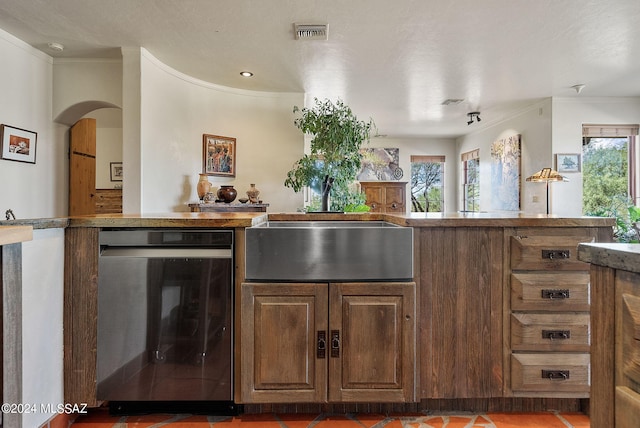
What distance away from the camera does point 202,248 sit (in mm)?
1548

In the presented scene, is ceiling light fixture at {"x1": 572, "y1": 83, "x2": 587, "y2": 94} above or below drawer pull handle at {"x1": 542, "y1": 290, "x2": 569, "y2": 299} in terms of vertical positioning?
above

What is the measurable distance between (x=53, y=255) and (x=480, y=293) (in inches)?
71.7

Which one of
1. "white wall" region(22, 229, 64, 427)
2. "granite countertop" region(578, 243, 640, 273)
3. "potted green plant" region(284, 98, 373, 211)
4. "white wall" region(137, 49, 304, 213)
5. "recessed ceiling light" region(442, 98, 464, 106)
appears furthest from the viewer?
"recessed ceiling light" region(442, 98, 464, 106)

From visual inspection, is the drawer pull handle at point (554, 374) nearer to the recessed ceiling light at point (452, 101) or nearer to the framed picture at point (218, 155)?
the framed picture at point (218, 155)

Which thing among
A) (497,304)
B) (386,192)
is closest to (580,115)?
(386,192)

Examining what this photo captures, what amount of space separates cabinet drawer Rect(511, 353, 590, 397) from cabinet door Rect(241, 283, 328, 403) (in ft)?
2.88

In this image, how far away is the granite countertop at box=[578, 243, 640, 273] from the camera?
64cm

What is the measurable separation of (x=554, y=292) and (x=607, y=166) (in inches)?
199

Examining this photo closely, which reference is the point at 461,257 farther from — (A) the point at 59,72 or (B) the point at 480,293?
(A) the point at 59,72

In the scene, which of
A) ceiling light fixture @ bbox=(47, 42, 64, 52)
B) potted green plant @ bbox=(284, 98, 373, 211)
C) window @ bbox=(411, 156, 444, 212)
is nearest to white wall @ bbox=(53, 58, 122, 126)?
ceiling light fixture @ bbox=(47, 42, 64, 52)

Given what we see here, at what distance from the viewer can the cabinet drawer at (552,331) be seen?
1571 millimetres

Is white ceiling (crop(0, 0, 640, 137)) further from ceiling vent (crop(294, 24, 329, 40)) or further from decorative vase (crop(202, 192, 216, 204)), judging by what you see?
decorative vase (crop(202, 192, 216, 204))

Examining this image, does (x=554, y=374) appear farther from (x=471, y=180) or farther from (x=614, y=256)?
(x=471, y=180)

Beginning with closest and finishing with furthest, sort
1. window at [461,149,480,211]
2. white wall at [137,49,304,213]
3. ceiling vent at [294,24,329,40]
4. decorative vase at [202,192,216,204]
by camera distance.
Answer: ceiling vent at [294,24,329,40], white wall at [137,49,304,213], decorative vase at [202,192,216,204], window at [461,149,480,211]
